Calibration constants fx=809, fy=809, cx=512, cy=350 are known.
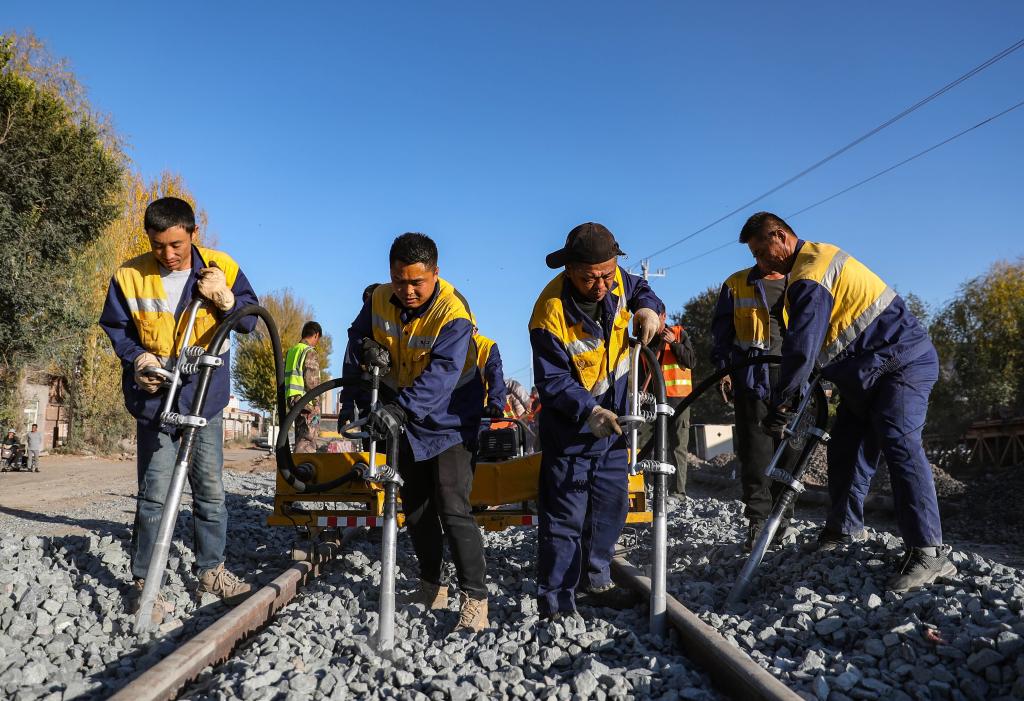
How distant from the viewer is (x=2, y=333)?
17938 mm

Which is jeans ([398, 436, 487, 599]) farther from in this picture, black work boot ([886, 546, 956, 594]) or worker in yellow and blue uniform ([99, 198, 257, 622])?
black work boot ([886, 546, 956, 594])

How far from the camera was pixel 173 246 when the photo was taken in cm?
420

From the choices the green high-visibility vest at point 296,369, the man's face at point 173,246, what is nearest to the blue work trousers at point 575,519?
the man's face at point 173,246

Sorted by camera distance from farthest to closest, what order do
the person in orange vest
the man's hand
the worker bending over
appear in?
the person in orange vest
the man's hand
the worker bending over

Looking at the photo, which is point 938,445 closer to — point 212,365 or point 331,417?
point 331,417

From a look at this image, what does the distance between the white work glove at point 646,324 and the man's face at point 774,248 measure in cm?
96

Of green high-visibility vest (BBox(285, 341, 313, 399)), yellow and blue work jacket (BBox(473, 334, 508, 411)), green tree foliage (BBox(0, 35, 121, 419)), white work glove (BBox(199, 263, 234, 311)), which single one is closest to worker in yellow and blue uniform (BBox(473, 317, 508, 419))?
yellow and blue work jacket (BBox(473, 334, 508, 411))

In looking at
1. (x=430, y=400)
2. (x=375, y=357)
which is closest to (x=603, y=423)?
(x=430, y=400)

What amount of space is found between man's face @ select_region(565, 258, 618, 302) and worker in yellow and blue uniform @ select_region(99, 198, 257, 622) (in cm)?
181

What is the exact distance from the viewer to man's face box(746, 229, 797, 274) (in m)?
4.54

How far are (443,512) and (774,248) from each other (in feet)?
7.68

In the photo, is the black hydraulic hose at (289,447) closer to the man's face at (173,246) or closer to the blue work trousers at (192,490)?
the blue work trousers at (192,490)

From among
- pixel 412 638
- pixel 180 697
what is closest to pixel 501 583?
pixel 412 638

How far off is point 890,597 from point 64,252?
2022 cm
